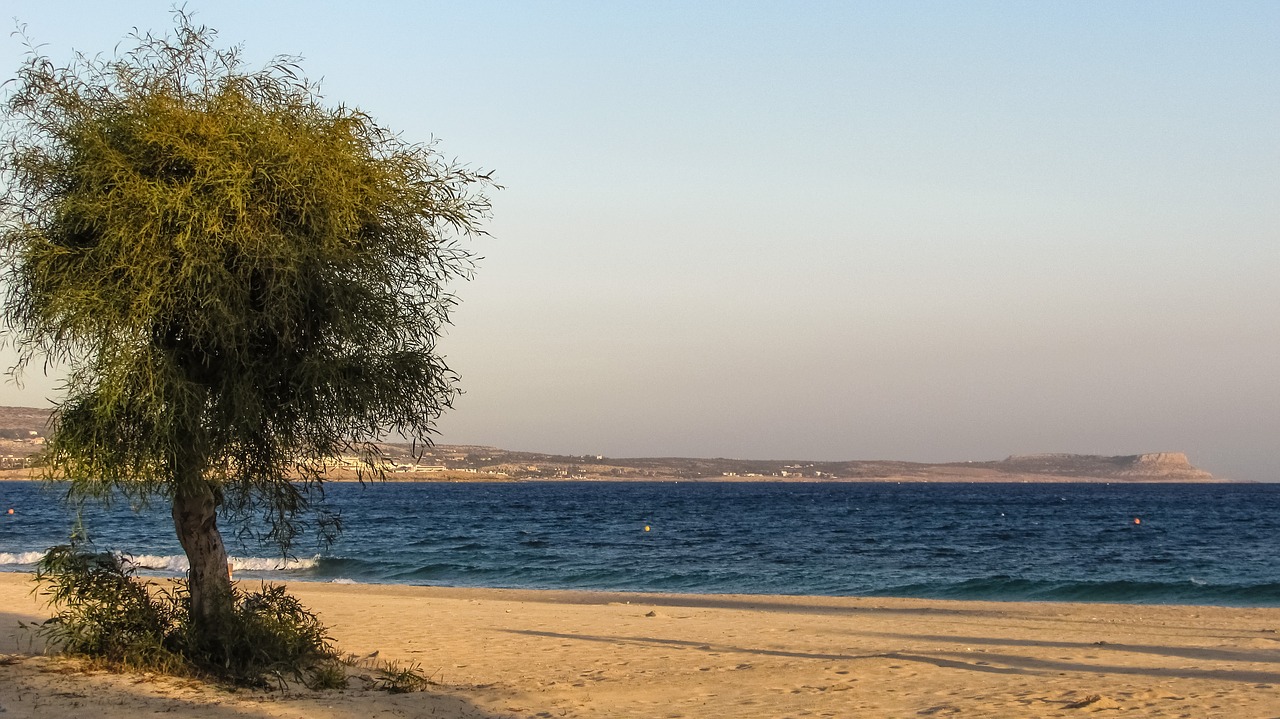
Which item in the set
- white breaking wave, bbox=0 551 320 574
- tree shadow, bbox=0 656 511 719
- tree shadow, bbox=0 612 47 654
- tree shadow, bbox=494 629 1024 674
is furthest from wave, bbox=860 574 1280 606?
tree shadow, bbox=0 656 511 719

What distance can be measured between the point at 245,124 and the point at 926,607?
830 inches

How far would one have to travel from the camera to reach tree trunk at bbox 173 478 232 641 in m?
11.7

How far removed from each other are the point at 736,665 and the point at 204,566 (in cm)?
715

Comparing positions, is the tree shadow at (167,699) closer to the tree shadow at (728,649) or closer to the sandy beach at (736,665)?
the sandy beach at (736,665)

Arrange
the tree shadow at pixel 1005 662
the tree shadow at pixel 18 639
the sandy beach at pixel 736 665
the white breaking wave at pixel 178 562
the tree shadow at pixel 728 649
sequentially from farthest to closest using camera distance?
the white breaking wave at pixel 178 562 → the tree shadow at pixel 728 649 → the tree shadow at pixel 1005 662 → the tree shadow at pixel 18 639 → the sandy beach at pixel 736 665

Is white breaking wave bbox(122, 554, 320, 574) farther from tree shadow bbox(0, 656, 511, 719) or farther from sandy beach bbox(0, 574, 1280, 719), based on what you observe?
tree shadow bbox(0, 656, 511, 719)

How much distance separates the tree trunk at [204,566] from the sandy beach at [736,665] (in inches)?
32.0

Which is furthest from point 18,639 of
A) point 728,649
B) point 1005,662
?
point 1005,662

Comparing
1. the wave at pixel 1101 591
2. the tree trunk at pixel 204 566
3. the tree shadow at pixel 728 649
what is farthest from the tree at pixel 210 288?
the wave at pixel 1101 591

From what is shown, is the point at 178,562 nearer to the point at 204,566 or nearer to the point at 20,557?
the point at 20,557

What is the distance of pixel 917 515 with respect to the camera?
85.6 meters

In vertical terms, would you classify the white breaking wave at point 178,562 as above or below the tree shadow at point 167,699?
below

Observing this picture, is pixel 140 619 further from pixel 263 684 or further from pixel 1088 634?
pixel 1088 634

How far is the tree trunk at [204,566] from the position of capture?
1170cm
